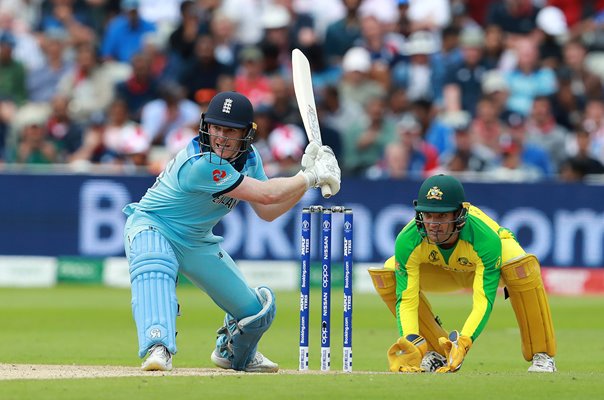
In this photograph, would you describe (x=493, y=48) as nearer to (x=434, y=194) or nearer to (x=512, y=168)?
(x=512, y=168)

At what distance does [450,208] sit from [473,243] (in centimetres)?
29

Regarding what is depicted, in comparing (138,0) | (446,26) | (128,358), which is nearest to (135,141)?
(138,0)

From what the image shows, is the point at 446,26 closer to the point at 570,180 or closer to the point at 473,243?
the point at 570,180

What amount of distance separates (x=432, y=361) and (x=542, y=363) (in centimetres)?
64

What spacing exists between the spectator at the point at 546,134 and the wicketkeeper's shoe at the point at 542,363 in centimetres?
801

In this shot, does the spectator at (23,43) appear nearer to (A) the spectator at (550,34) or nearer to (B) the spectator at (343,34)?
(B) the spectator at (343,34)

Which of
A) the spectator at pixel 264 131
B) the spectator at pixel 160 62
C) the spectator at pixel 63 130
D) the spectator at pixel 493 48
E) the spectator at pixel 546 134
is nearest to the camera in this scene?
the spectator at pixel 264 131

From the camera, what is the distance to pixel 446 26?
648 inches

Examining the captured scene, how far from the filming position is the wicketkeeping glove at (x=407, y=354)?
22.5 feet

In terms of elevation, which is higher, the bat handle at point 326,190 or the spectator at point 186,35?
the spectator at point 186,35

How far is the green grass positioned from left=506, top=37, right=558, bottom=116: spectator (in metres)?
3.07

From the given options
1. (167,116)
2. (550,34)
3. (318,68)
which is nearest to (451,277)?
(167,116)

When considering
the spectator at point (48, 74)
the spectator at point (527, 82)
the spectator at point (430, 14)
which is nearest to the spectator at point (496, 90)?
the spectator at point (527, 82)

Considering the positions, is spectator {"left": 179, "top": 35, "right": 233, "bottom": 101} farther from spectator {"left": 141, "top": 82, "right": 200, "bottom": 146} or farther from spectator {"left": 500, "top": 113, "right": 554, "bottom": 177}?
spectator {"left": 500, "top": 113, "right": 554, "bottom": 177}
